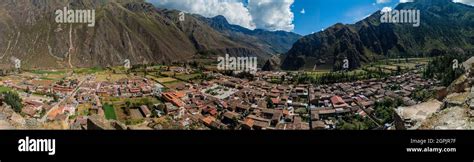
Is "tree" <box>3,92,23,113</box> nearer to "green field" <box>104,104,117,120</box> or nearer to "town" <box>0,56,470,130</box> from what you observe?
"town" <box>0,56,470,130</box>

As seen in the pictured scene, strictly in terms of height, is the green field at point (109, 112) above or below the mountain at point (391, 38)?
below

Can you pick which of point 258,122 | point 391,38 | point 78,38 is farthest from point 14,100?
point 78,38

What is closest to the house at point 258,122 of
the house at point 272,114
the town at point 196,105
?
the town at point 196,105

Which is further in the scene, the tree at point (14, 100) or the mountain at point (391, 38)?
the mountain at point (391, 38)

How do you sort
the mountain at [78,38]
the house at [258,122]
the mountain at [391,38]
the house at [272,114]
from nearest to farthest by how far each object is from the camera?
the house at [258,122]
the house at [272,114]
the mountain at [391,38]
the mountain at [78,38]

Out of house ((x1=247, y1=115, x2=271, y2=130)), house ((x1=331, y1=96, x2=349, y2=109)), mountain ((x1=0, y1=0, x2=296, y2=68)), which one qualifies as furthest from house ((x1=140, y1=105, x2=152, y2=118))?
mountain ((x1=0, y1=0, x2=296, y2=68))

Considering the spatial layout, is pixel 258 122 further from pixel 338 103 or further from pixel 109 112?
pixel 109 112

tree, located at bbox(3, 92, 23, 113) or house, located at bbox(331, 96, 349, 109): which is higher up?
tree, located at bbox(3, 92, 23, 113)

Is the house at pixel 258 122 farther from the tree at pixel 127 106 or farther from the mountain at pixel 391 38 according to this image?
the mountain at pixel 391 38
